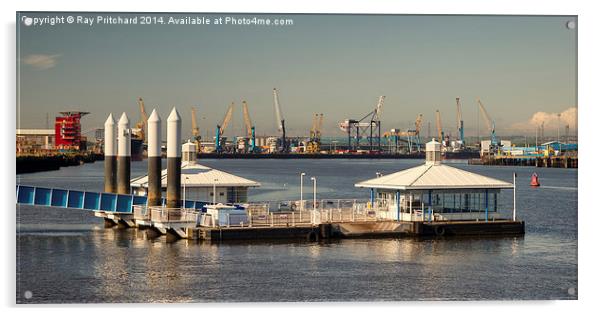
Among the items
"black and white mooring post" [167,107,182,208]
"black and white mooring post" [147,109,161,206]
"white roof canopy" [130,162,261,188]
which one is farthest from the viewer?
"white roof canopy" [130,162,261,188]

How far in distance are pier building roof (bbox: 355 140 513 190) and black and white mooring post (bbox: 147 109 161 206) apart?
40.4 feet

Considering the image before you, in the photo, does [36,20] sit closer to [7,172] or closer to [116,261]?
[7,172]

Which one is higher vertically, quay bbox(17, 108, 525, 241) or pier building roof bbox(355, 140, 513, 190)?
pier building roof bbox(355, 140, 513, 190)

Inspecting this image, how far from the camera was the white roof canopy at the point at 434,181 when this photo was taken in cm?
6097

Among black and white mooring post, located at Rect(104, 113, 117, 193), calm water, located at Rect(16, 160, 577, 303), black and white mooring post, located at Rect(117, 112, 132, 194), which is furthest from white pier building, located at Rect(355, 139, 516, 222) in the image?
black and white mooring post, located at Rect(104, 113, 117, 193)

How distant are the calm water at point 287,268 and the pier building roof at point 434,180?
3.29 metres

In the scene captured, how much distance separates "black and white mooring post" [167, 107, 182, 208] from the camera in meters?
59.8

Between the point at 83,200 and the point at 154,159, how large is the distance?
4642 millimetres

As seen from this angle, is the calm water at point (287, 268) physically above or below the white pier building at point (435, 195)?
below

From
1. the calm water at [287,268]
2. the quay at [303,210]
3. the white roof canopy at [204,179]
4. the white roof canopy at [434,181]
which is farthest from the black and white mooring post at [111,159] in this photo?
the white roof canopy at [434,181]

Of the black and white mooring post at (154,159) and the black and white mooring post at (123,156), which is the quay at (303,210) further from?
the black and white mooring post at (123,156)

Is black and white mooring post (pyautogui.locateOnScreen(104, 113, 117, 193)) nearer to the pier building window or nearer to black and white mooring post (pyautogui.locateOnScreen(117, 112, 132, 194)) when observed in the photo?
black and white mooring post (pyautogui.locateOnScreen(117, 112, 132, 194))
